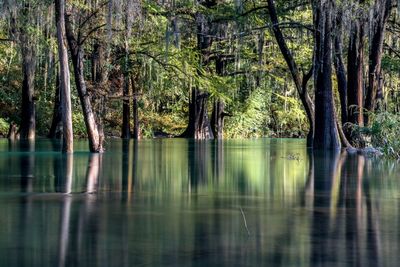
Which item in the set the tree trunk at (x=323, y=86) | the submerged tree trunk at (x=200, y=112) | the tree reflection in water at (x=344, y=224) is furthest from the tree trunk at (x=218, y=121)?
the tree reflection in water at (x=344, y=224)

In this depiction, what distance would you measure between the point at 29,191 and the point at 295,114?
130ft

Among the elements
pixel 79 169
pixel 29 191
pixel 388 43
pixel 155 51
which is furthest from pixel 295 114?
pixel 29 191

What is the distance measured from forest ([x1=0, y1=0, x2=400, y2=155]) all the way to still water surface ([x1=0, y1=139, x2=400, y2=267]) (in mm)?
8200

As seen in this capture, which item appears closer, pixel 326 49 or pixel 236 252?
pixel 236 252

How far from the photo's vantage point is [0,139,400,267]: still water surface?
Result: 5.40 metres

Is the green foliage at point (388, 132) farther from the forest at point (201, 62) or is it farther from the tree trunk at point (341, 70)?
the tree trunk at point (341, 70)

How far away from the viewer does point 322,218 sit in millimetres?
7465

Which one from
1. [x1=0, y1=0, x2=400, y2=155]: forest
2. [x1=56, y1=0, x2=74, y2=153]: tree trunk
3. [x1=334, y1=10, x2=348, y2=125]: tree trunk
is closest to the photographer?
[x1=56, y1=0, x2=74, y2=153]: tree trunk

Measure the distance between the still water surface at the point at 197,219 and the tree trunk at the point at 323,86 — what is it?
417 inches

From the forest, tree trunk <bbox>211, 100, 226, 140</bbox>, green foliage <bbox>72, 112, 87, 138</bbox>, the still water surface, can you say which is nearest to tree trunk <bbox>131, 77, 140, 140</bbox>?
the forest

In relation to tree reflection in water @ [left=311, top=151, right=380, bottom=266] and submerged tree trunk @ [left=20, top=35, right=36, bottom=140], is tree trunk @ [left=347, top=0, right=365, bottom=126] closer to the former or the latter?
tree reflection in water @ [left=311, top=151, right=380, bottom=266]

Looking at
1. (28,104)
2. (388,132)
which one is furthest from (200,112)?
(388,132)

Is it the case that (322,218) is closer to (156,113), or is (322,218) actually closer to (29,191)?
(29,191)

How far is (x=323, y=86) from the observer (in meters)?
24.7
